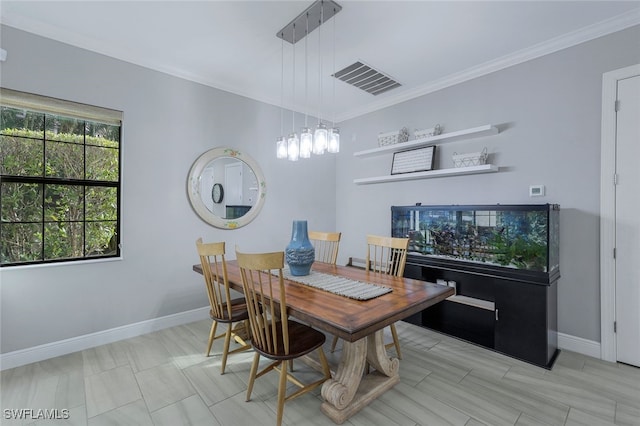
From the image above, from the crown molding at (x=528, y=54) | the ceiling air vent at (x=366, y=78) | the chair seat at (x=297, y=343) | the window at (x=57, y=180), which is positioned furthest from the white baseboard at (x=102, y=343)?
the ceiling air vent at (x=366, y=78)

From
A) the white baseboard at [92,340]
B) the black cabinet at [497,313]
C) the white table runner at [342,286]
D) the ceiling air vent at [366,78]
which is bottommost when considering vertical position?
the white baseboard at [92,340]

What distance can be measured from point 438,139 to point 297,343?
262 cm

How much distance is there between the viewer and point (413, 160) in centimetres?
354

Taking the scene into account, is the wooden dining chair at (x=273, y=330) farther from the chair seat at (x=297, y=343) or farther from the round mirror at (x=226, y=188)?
the round mirror at (x=226, y=188)

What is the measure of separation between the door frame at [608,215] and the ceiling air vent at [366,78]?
6.25 feet

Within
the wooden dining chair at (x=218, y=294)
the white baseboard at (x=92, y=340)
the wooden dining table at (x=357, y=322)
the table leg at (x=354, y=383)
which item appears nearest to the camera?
the wooden dining table at (x=357, y=322)

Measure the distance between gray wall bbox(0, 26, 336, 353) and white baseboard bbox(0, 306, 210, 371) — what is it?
5cm

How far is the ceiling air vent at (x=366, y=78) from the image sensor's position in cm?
311

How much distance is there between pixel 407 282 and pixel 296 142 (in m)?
1.43

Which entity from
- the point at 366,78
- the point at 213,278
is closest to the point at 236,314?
the point at 213,278

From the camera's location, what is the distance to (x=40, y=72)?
241 centimetres

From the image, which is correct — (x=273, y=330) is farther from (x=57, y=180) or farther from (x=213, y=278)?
(x=57, y=180)

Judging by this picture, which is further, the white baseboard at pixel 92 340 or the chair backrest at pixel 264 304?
the white baseboard at pixel 92 340

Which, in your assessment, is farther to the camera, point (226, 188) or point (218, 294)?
point (226, 188)
